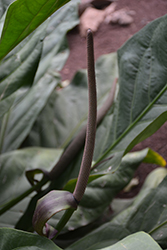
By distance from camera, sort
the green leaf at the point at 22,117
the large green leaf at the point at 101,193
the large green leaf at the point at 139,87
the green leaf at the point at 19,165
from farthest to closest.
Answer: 1. the green leaf at the point at 22,117
2. the green leaf at the point at 19,165
3. the large green leaf at the point at 101,193
4. the large green leaf at the point at 139,87

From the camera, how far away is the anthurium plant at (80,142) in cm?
38

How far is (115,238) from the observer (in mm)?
558

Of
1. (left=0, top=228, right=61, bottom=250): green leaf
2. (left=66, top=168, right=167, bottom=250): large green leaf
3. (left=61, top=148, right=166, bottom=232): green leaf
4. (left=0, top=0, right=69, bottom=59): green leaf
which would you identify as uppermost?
(left=0, top=0, right=69, bottom=59): green leaf

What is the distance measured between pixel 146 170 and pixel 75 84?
0.37m

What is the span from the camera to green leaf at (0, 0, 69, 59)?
1.26 ft

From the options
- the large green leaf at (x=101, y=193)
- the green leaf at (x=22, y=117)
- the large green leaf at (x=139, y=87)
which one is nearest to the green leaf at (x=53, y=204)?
the large green leaf at (x=139, y=87)

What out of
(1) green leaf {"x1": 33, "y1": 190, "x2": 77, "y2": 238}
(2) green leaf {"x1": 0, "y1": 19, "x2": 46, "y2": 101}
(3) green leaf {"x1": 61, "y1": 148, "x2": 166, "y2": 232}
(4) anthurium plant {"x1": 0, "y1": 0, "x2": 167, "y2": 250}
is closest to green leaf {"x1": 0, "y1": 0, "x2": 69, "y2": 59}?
(4) anthurium plant {"x1": 0, "y1": 0, "x2": 167, "y2": 250}

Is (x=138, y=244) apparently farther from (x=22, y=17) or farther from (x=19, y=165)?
(x=19, y=165)

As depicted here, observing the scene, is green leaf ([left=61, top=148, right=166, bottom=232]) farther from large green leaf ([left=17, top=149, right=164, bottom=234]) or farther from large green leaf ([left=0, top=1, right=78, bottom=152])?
large green leaf ([left=0, top=1, right=78, bottom=152])

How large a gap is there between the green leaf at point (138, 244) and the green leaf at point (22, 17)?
0.33 m

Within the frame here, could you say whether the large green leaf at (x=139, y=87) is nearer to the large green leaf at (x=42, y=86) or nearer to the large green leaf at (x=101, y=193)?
the large green leaf at (x=101, y=193)

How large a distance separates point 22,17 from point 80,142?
27 cm

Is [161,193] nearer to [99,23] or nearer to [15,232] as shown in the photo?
[15,232]

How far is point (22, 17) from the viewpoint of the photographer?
0.41 m
